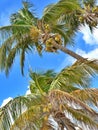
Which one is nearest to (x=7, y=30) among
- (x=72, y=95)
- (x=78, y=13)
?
(x=78, y=13)

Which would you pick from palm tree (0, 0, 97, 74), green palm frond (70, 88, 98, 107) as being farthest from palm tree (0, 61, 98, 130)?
palm tree (0, 0, 97, 74)

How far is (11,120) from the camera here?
45.8ft

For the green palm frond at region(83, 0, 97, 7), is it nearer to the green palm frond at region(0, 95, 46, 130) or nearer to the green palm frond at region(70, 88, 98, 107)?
the green palm frond at region(0, 95, 46, 130)

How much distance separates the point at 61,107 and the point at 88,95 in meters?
0.87

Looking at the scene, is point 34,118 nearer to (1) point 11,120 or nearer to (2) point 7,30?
(1) point 11,120

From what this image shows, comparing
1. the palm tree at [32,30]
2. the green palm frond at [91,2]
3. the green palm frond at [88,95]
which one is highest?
the green palm frond at [91,2]

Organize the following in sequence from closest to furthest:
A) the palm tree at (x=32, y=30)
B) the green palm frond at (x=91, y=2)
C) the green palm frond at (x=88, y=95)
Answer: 1. the green palm frond at (x=88, y=95)
2. the palm tree at (x=32, y=30)
3. the green palm frond at (x=91, y=2)

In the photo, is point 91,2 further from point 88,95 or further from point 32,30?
point 88,95

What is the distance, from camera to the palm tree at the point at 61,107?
1266 centimetres

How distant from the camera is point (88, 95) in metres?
12.7

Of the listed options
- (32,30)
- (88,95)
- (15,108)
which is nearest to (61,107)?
(88,95)

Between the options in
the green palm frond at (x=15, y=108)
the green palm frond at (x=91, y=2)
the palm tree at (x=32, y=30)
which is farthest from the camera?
the green palm frond at (x=91, y=2)

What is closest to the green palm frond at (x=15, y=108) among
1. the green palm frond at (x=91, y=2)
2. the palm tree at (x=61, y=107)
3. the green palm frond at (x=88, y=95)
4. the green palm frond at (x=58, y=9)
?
the palm tree at (x=61, y=107)

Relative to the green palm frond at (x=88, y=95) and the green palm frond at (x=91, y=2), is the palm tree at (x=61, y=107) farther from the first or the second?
the green palm frond at (x=91, y=2)
